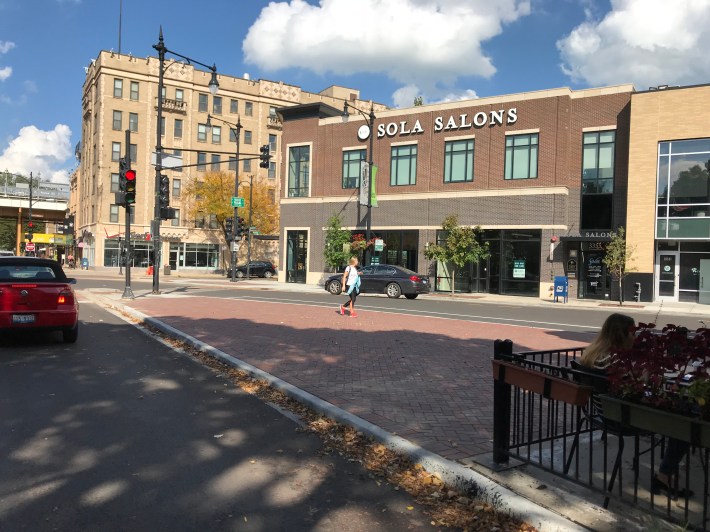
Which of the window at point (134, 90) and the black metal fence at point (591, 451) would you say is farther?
the window at point (134, 90)

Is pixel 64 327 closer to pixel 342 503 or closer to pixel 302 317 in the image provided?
pixel 302 317

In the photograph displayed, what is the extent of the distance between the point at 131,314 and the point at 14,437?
1074 cm

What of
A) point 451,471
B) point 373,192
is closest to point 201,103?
point 373,192

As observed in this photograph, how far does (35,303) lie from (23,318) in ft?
1.00

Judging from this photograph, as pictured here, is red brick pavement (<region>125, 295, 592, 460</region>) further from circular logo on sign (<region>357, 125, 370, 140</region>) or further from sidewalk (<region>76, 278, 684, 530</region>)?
circular logo on sign (<region>357, 125, 370, 140</region>)

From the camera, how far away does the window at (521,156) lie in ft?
97.1

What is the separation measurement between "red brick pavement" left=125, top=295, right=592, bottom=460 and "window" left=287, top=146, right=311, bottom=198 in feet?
73.4

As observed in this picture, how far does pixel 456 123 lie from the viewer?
3195cm

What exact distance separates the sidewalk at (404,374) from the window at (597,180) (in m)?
16.7

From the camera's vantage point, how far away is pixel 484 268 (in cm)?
3092

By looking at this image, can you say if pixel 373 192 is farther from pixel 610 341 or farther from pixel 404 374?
pixel 610 341

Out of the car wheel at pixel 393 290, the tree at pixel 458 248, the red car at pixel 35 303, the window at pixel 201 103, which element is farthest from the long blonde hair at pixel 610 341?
the window at pixel 201 103

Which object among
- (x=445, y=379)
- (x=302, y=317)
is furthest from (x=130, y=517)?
(x=302, y=317)

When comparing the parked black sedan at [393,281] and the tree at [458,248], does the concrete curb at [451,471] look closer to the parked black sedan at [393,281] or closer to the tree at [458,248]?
the parked black sedan at [393,281]
